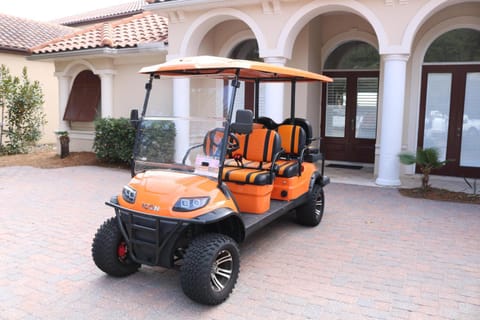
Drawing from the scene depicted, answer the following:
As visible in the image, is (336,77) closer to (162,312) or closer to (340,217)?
(340,217)

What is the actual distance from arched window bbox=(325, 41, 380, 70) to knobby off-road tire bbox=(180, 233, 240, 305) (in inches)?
315

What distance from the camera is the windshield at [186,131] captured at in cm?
389

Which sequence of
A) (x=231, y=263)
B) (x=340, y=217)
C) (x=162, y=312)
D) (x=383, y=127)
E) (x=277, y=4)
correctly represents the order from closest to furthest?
(x=162, y=312) < (x=231, y=263) < (x=340, y=217) < (x=383, y=127) < (x=277, y=4)

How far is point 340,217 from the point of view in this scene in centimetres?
615

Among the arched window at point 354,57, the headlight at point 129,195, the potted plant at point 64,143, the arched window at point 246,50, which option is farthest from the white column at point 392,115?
the potted plant at point 64,143

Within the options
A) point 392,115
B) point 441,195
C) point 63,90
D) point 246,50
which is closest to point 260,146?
point 392,115

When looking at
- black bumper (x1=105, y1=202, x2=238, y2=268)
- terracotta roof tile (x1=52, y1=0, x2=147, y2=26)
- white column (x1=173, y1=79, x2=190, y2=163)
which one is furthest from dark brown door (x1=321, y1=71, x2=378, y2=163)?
terracotta roof tile (x1=52, y1=0, x2=147, y2=26)

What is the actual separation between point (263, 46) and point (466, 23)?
4083 millimetres

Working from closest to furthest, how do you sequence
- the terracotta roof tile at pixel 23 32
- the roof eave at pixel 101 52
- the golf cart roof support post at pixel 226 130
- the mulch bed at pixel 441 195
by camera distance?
the golf cart roof support post at pixel 226 130 < the mulch bed at pixel 441 195 < the roof eave at pixel 101 52 < the terracotta roof tile at pixel 23 32

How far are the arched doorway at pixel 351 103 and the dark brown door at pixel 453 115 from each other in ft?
4.69

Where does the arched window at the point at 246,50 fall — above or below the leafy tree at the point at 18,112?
above

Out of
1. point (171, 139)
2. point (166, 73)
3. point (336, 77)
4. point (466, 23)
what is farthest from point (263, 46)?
point (171, 139)

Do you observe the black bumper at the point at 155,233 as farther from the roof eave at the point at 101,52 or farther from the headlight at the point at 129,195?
the roof eave at the point at 101,52

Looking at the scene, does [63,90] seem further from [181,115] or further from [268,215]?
[268,215]
